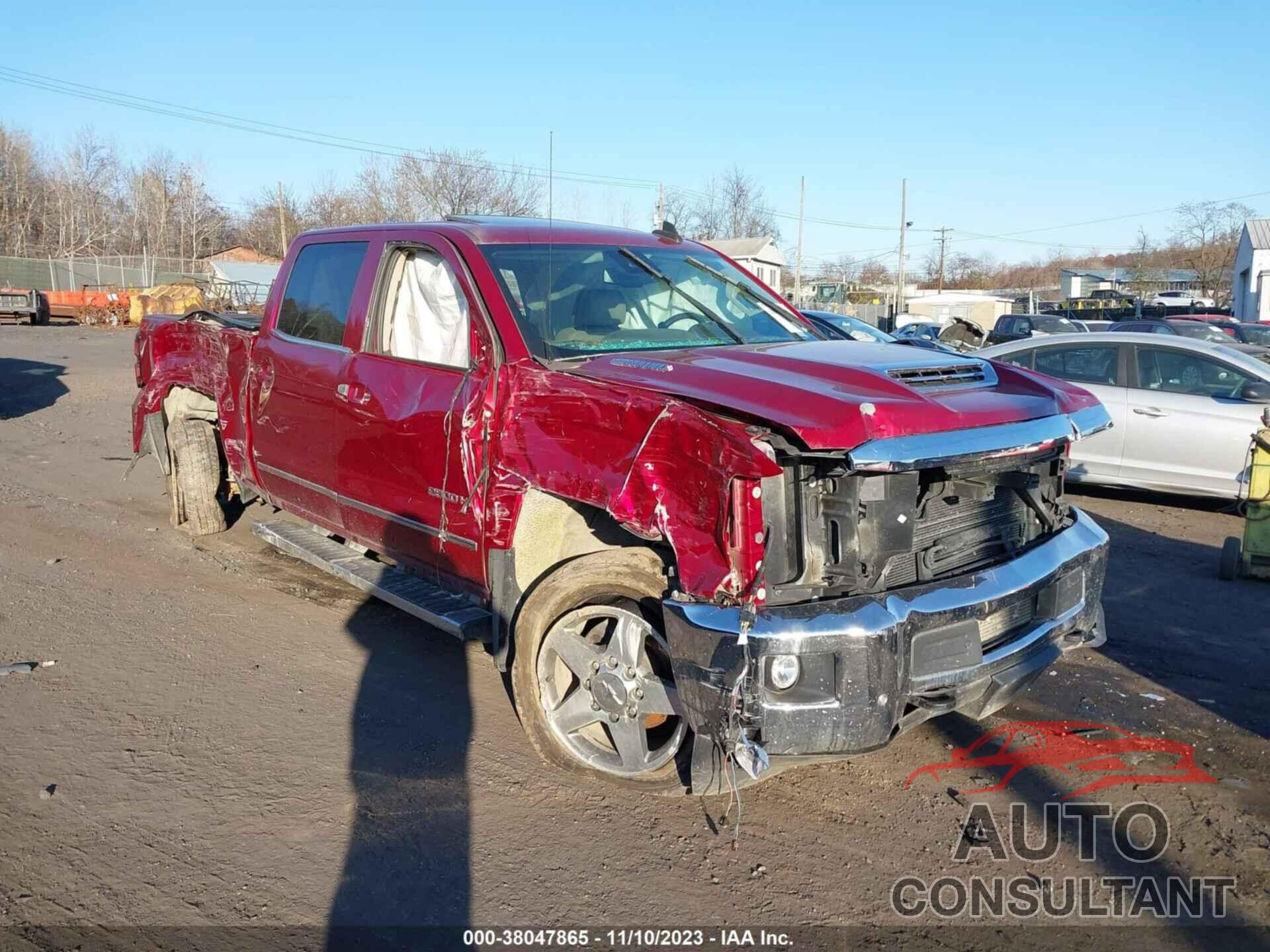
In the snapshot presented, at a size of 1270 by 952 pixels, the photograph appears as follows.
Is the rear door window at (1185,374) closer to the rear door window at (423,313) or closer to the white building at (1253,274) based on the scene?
the rear door window at (423,313)

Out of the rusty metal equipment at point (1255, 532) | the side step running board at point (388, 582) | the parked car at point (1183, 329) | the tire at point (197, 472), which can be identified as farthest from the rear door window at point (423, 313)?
the parked car at point (1183, 329)

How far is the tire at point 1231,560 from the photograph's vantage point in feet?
21.4

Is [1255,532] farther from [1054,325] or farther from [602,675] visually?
[1054,325]

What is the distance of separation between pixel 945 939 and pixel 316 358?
12.9ft

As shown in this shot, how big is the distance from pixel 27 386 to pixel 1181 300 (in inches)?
2056

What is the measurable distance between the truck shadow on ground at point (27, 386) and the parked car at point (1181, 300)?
145ft

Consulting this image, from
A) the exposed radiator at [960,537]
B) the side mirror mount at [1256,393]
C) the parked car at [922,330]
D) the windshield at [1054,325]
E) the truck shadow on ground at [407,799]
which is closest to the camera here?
the truck shadow on ground at [407,799]

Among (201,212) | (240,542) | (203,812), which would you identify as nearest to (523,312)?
(203,812)

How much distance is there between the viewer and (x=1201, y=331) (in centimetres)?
1952

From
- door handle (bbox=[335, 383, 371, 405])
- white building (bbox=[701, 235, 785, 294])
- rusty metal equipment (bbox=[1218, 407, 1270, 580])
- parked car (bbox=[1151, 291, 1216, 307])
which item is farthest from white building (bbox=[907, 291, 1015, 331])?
door handle (bbox=[335, 383, 371, 405])

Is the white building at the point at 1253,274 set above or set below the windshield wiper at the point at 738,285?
above

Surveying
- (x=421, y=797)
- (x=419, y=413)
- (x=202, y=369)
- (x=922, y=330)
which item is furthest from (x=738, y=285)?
(x=922, y=330)

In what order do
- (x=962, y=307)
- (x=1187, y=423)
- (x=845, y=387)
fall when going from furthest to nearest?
(x=962, y=307), (x=1187, y=423), (x=845, y=387)

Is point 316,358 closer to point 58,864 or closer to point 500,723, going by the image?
point 500,723
